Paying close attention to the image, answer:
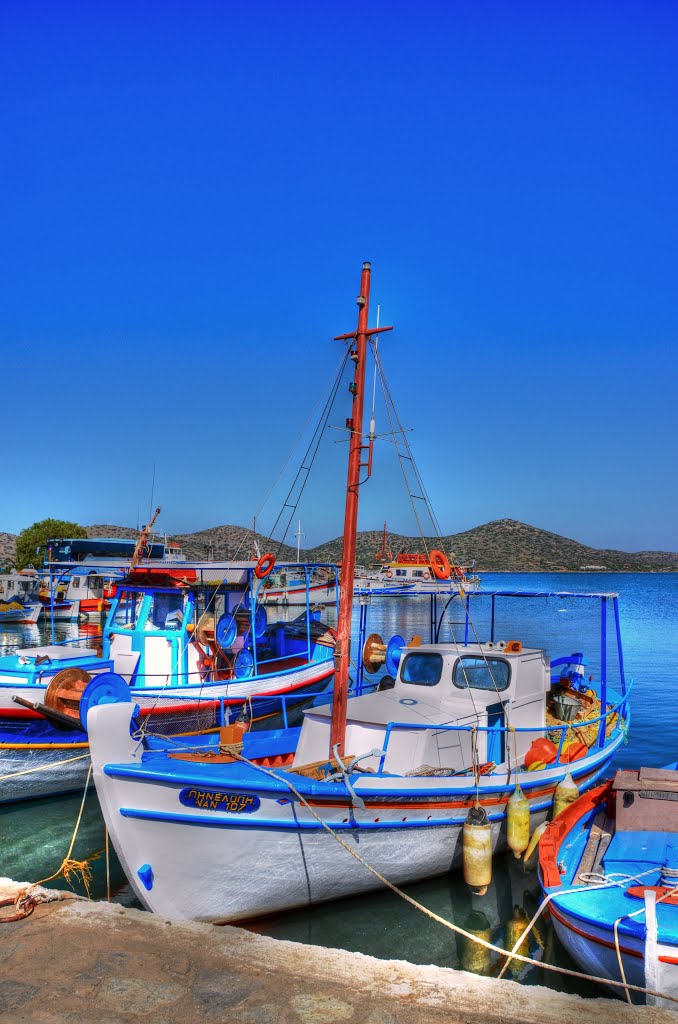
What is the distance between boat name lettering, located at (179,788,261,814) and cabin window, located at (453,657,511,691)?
469 cm

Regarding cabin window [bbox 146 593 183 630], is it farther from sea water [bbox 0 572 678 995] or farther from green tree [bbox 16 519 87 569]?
green tree [bbox 16 519 87 569]

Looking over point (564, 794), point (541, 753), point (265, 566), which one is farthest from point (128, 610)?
point (564, 794)

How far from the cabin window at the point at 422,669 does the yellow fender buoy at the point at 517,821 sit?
2.60 meters

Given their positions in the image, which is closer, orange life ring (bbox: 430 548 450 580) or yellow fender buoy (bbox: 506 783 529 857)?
yellow fender buoy (bbox: 506 783 529 857)

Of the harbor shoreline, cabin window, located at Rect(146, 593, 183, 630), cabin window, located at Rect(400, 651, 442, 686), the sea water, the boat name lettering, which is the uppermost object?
cabin window, located at Rect(146, 593, 183, 630)

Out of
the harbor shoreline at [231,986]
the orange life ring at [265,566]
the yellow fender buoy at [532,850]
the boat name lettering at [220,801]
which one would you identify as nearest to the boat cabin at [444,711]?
the yellow fender buoy at [532,850]

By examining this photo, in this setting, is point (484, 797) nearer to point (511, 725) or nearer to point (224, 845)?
point (511, 725)

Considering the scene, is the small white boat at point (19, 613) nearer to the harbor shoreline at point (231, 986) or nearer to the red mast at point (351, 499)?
the red mast at point (351, 499)

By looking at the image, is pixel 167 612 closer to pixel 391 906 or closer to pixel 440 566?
pixel 440 566

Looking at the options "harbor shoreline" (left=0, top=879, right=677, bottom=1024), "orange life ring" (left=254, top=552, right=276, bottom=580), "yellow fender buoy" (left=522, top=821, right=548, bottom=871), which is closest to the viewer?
"harbor shoreline" (left=0, top=879, right=677, bottom=1024)

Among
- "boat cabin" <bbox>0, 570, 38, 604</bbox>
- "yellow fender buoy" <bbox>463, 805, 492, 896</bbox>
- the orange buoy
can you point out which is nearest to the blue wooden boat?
"yellow fender buoy" <bbox>463, 805, 492, 896</bbox>

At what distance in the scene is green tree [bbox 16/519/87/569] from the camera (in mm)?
81500

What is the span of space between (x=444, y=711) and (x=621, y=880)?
13.3ft

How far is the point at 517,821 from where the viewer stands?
33.0ft
